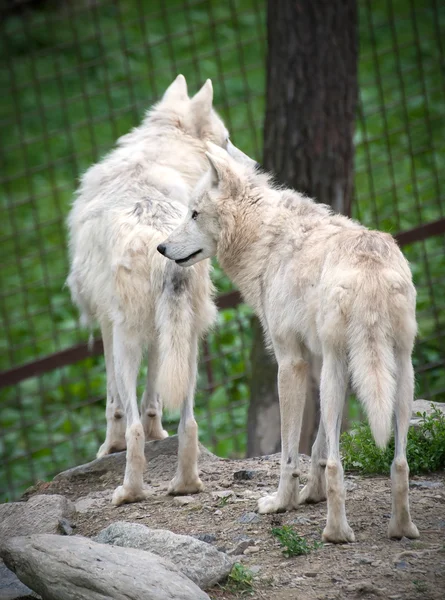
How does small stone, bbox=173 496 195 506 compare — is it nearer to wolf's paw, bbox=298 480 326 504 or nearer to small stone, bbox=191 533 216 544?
small stone, bbox=191 533 216 544

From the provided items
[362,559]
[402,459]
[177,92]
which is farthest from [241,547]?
[177,92]

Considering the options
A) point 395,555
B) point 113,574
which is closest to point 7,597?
point 113,574

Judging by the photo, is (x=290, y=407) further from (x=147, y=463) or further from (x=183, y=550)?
(x=147, y=463)

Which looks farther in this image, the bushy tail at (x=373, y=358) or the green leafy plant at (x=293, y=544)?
the green leafy plant at (x=293, y=544)

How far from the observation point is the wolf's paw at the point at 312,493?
4816 mm

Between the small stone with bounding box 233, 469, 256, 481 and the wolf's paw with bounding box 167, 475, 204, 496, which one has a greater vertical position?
the wolf's paw with bounding box 167, 475, 204, 496

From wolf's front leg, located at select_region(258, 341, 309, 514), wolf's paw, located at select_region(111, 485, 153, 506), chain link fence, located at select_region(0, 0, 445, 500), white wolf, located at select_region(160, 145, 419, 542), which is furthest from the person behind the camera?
chain link fence, located at select_region(0, 0, 445, 500)

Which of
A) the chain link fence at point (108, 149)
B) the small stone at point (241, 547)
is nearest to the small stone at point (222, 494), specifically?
the small stone at point (241, 547)

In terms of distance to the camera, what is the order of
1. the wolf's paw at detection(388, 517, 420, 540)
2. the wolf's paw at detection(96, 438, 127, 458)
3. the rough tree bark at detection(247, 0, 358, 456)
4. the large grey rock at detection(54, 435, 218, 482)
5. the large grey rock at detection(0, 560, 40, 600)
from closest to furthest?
the large grey rock at detection(0, 560, 40, 600) → the wolf's paw at detection(388, 517, 420, 540) → the large grey rock at detection(54, 435, 218, 482) → the wolf's paw at detection(96, 438, 127, 458) → the rough tree bark at detection(247, 0, 358, 456)

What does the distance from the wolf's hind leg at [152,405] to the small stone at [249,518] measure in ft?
4.55

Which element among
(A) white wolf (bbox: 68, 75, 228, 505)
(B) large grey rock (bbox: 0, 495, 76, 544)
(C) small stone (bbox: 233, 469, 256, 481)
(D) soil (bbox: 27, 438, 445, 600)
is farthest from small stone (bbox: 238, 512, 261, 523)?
(B) large grey rock (bbox: 0, 495, 76, 544)

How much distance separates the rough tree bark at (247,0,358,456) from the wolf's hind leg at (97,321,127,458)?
1.75m

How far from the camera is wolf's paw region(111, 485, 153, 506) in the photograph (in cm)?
514

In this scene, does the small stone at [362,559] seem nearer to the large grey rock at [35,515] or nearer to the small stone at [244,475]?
the small stone at [244,475]
